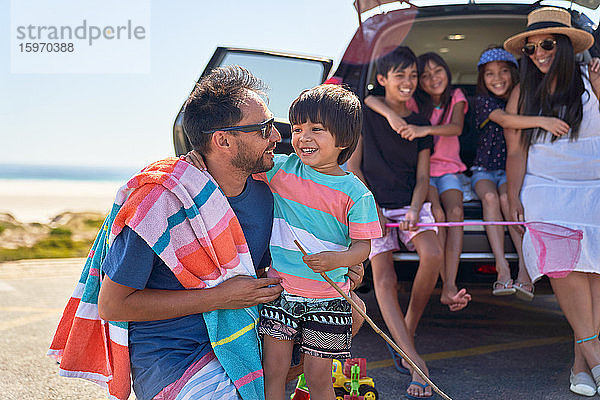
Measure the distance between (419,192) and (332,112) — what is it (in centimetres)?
150

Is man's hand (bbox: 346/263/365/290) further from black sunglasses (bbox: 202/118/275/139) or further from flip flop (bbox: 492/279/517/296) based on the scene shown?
flip flop (bbox: 492/279/517/296)

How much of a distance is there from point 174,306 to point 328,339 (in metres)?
0.59

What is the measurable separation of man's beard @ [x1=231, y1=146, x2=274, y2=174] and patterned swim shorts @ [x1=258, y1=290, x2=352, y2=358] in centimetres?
46

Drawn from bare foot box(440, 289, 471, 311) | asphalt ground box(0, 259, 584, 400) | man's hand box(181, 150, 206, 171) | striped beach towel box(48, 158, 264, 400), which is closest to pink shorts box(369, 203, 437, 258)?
bare foot box(440, 289, 471, 311)

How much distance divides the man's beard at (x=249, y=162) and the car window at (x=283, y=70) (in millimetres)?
1796

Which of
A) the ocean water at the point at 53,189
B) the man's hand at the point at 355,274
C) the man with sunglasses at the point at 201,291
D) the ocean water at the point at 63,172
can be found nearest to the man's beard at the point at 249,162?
the man with sunglasses at the point at 201,291

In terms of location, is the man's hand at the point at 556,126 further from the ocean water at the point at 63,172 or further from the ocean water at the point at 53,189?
the ocean water at the point at 63,172

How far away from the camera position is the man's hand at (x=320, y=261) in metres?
2.09

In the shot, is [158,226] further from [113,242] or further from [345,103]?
[345,103]

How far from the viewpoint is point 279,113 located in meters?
3.92

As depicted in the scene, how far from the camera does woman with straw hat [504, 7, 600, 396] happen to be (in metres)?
3.39

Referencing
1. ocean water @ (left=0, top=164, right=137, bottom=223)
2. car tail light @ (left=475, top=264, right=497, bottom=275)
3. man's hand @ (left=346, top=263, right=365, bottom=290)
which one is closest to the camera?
man's hand @ (left=346, top=263, right=365, bottom=290)

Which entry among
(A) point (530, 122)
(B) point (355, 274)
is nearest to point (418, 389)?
(B) point (355, 274)

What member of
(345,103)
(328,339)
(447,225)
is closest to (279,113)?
(447,225)
